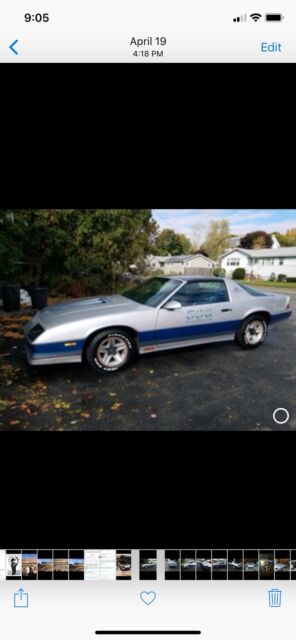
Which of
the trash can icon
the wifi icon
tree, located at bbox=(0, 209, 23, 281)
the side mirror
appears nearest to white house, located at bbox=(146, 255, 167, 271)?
the side mirror

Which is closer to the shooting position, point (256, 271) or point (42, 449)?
point (42, 449)

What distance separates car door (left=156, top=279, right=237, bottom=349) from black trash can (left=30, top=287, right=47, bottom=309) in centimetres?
114

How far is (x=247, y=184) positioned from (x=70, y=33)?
4.46 ft

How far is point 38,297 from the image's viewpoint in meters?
2.30

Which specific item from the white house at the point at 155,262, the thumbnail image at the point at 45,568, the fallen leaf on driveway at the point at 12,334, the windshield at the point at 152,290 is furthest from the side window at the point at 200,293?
the thumbnail image at the point at 45,568

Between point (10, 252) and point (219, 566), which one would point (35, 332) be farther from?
point (219, 566)

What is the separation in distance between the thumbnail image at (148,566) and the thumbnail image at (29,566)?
589mm

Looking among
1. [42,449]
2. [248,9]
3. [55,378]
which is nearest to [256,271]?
Answer: [248,9]

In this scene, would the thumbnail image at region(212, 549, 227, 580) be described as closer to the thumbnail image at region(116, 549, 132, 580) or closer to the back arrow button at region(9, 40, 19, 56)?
the thumbnail image at region(116, 549, 132, 580)

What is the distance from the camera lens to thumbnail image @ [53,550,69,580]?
1281 millimetres

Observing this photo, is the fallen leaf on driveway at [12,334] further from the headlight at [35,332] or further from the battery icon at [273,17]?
the battery icon at [273,17]

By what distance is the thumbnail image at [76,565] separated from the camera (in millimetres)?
1284

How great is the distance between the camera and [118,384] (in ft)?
7.34

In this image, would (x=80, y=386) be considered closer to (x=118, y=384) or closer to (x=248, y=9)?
(x=118, y=384)
